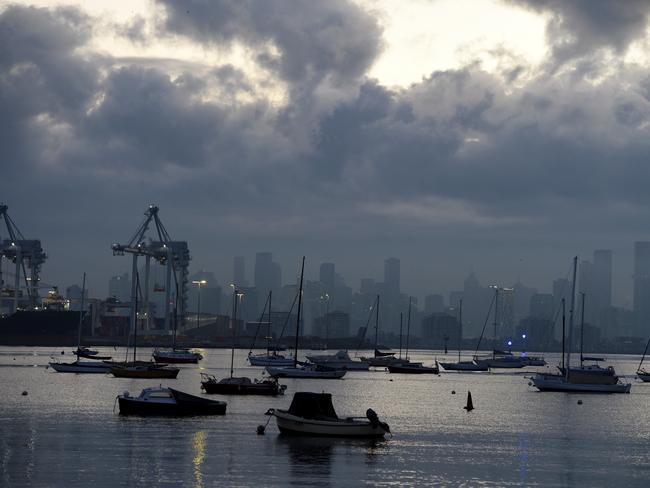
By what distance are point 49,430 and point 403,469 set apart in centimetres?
1857

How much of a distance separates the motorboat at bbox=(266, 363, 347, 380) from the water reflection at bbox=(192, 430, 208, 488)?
5579cm

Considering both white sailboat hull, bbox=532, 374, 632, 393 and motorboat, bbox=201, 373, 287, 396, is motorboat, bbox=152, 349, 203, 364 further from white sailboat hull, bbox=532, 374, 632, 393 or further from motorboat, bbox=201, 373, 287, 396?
motorboat, bbox=201, 373, 287, 396

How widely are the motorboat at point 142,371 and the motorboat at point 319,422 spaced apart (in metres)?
53.9

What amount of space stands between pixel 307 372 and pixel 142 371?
16292 millimetres

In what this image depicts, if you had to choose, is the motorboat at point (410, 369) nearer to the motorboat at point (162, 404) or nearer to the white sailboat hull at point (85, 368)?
the white sailboat hull at point (85, 368)

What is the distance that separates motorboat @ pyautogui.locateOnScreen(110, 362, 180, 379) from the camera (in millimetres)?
102250

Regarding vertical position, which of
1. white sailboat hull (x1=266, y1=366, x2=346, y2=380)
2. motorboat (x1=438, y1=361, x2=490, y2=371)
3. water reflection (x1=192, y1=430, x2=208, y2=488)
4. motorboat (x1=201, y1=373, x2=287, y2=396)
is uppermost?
motorboat (x1=438, y1=361, x2=490, y2=371)

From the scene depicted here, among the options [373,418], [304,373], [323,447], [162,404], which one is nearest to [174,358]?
[304,373]

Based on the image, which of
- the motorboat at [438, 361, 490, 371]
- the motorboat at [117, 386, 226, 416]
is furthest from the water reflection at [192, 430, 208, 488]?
the motorboat at [438, 361, 490, 371]

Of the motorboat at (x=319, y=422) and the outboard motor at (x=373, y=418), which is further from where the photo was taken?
the outboard motor at (x=373, y=418)

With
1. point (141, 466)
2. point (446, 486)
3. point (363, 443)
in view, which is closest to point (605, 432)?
point (363, 443)

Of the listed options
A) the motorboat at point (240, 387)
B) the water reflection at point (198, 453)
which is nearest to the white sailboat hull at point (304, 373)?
the motorboat at point (240, 387)

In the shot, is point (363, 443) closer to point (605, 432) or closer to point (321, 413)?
point (321, 413)

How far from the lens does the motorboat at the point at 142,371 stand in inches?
4026
